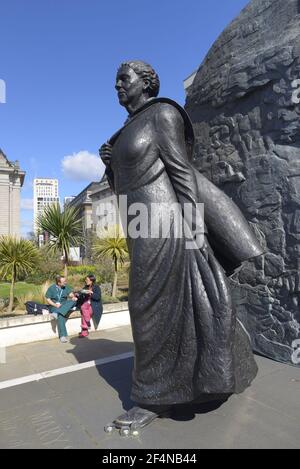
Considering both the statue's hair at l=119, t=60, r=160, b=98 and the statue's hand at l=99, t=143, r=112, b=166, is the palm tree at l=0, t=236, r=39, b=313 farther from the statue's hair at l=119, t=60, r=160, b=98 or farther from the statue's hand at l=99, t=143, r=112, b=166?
the statue's hair at l=119, t=60, r=160, b=98

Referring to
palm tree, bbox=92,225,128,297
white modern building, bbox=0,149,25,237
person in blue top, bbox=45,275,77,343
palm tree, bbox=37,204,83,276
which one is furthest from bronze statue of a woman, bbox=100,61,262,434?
white modern building, bbox=0,149,25,237

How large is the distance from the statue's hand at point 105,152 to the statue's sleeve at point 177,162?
465 mm

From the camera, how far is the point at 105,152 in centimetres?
269

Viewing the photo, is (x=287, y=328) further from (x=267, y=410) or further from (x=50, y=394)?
(x=50, y=394)

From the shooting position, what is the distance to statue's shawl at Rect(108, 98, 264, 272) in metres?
2.38

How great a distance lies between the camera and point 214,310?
86.8 inches

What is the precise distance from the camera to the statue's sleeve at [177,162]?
2355 mm

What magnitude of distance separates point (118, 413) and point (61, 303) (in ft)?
18.5

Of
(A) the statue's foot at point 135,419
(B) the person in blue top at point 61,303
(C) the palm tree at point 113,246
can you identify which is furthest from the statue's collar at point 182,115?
(C) the palm tree at point 113,246

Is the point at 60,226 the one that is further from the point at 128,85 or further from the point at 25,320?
the point at 128,85

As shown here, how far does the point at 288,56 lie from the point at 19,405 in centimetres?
430

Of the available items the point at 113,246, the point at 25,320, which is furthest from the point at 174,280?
the point at 113,246

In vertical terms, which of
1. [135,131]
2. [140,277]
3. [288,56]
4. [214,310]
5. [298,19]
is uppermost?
[298,19]
